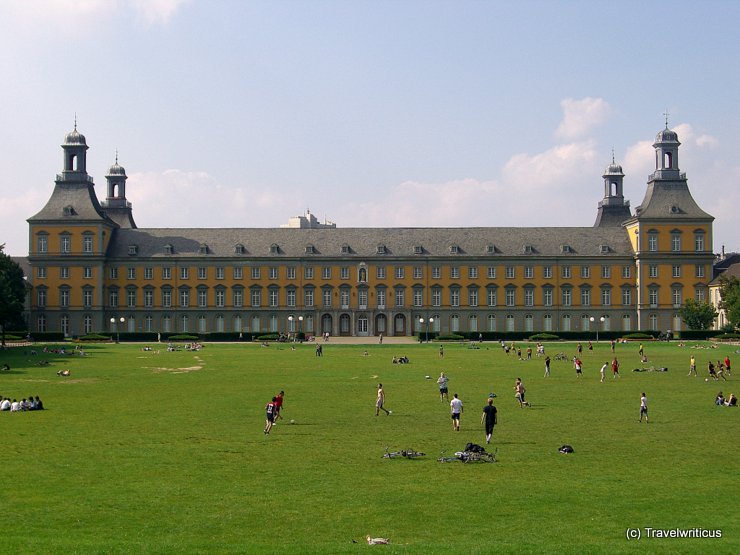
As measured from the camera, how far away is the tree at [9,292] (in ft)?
257

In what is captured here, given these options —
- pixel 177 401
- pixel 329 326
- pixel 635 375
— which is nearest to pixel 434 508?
pixel 177 401

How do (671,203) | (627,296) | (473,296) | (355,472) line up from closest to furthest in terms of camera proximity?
(355,472), (671,203), (627,296), (473,296)

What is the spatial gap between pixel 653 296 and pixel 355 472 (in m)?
97.6

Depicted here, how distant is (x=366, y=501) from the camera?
20.7 meters

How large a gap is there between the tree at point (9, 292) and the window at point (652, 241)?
246ft

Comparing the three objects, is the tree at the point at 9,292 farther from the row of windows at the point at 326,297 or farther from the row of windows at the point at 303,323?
the row of windows at the point at 303,323

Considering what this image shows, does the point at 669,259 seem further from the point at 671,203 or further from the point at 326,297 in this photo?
the point at 326,297

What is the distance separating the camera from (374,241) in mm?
119562

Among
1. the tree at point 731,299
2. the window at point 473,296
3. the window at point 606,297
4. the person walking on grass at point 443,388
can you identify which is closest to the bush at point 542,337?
the window at point 473,296

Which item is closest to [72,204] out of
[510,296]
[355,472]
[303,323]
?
[303,323]

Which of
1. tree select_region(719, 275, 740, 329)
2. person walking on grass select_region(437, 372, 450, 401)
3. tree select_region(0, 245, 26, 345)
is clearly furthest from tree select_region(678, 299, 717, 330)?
tree select_region(0, 245, 26, 345)

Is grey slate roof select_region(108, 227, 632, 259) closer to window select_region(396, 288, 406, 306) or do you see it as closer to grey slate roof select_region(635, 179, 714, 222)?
window select_region(396, 288, 406, 306)

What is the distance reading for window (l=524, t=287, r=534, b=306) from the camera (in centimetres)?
11694

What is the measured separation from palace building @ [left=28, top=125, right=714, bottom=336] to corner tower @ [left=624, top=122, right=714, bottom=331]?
1.05 meters
